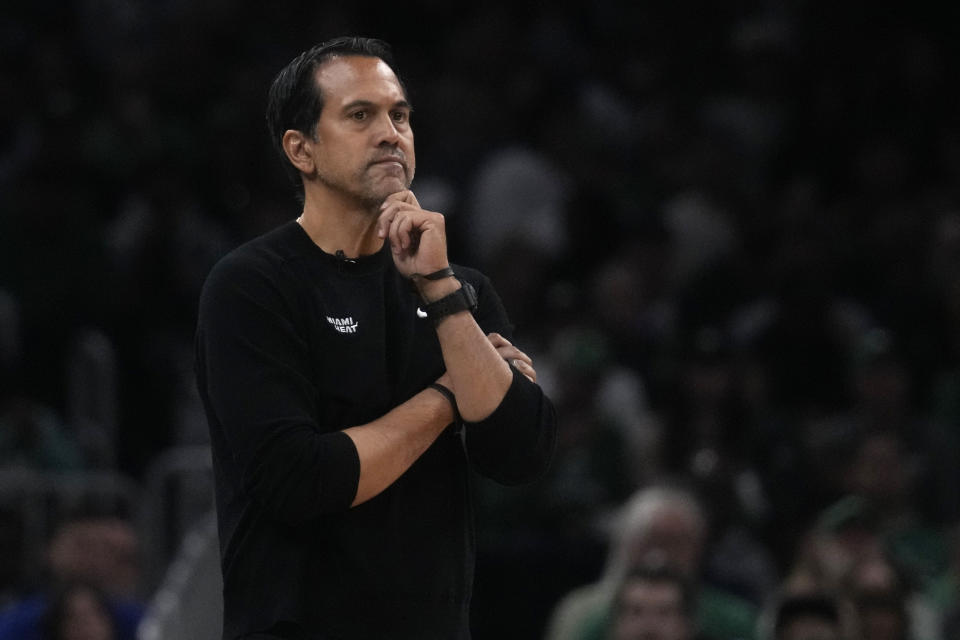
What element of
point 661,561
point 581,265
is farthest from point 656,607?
point 581,265

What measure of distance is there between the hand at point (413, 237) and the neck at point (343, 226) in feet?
0.39

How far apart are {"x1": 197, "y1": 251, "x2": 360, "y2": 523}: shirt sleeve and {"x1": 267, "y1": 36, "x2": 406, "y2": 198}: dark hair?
29cm

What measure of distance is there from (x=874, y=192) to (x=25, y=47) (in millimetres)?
5311

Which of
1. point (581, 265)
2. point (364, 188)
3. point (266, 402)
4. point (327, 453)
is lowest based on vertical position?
point (327, 453)

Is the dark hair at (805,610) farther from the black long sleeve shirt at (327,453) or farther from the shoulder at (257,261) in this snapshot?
the shoulder at (257,261)

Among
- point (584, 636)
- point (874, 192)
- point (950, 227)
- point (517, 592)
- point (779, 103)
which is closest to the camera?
point (584, 636)

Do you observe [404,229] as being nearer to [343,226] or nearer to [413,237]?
[413,237]

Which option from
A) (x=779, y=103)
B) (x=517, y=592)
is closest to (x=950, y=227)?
(x=779, y=103)

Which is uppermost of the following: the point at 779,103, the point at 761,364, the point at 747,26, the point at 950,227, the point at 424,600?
the point at 747,26

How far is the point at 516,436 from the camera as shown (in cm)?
310

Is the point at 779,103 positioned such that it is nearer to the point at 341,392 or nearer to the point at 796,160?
the point at 796,160

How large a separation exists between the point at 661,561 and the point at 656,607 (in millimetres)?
223

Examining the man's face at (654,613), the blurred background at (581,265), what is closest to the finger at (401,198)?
the blurred background at (581,265)

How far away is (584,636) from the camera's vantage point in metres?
6.09
